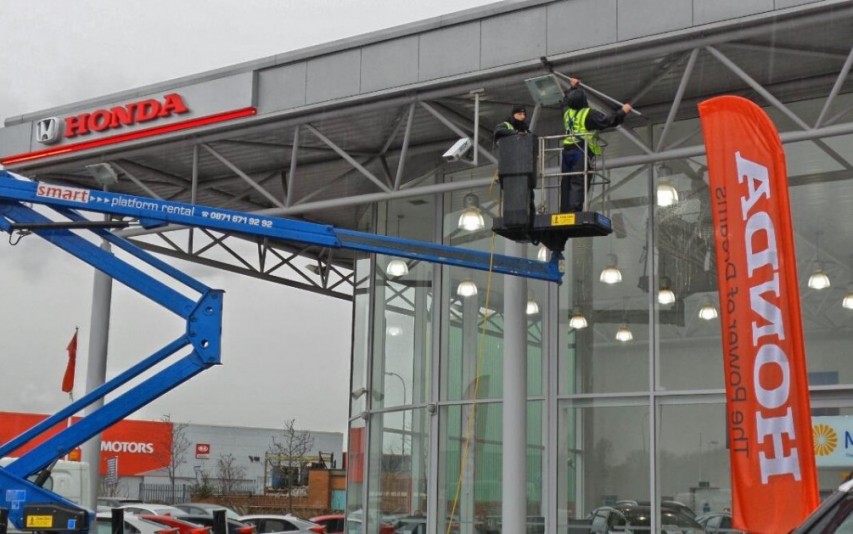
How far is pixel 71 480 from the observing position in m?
17.3

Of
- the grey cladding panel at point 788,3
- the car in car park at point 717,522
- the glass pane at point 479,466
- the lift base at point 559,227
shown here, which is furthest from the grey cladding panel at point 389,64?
the car in car park at point 717,522

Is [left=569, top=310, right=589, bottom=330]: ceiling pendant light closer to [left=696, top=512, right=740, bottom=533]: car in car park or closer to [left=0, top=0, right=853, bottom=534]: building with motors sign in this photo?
[left=0, top=0, right=853, bottom=534]: building with motors sign

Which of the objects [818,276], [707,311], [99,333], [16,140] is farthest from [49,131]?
[818,276]

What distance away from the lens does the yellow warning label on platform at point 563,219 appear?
1139 centimetres

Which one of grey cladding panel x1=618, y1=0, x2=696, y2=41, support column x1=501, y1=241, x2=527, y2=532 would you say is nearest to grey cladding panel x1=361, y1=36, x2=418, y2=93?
support column x1=501, y1=241, x2=527, y2=532

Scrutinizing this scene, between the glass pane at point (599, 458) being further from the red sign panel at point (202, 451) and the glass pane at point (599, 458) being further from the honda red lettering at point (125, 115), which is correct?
the red sign panel at point (202, 451)

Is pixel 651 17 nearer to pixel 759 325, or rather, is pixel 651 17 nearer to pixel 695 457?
pixel 759 325

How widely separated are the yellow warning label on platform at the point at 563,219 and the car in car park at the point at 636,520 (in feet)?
18.1

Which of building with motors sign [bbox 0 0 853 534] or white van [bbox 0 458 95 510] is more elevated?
building with motors sign [bbox 0 0 853 534]

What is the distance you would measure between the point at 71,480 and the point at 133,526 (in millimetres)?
1550

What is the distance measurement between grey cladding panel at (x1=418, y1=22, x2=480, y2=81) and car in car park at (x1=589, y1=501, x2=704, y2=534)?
620 centimetres

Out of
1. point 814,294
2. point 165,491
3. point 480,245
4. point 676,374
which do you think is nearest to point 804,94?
point 814,294

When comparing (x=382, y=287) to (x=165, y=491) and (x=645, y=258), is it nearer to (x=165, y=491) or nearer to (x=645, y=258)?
(x=645, y=258)

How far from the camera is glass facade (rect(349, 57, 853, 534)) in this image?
14969mm
